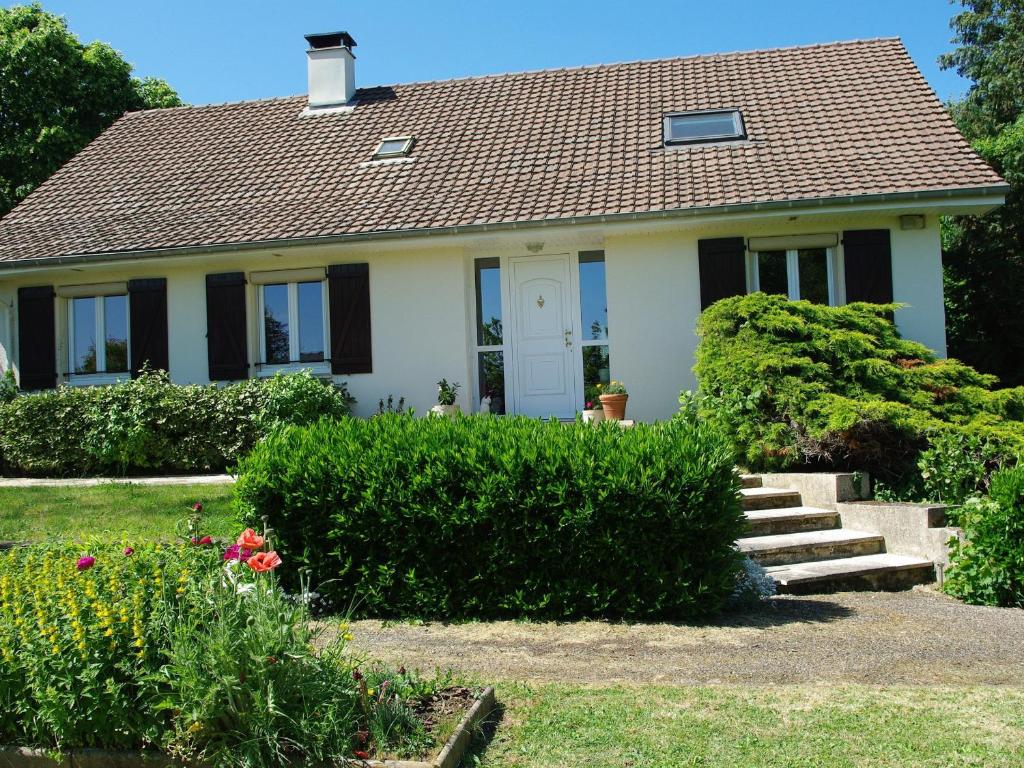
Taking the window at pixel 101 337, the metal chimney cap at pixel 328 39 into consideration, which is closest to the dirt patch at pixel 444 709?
the window at pixel 101 337

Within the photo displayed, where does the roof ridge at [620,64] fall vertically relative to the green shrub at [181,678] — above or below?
above

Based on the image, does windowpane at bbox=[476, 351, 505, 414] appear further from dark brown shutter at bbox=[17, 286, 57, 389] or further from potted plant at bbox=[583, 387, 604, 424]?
dark brown shutter at bbox=[17, 286, 57, 389]

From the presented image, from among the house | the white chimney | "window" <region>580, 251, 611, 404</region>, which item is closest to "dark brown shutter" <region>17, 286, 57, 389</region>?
the house

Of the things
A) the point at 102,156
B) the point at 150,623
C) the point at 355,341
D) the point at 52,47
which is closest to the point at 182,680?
the point at 150,623

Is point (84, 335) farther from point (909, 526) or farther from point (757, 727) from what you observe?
point (757, 727)

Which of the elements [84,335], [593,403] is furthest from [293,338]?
[593,403]

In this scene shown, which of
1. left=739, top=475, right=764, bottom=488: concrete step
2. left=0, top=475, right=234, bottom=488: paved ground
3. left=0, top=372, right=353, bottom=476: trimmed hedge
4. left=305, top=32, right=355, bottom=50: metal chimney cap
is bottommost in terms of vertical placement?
left=739, top=475, right=764, bottom=488: concrete step

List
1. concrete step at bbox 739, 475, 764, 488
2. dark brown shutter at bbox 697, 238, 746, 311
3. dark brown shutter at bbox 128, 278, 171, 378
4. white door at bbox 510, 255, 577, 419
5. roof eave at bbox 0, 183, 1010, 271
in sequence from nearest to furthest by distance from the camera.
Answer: concrete step at bbox 739, 475, 764, 488 < roof eave at bbox 0, 183, 1010, 271 < dark brown shutter at bbox 697, 238, 746, 311 < white door at bbox 510, 255, 577, 419 < dark brown shutter at bbox 128, 278, 171, 378

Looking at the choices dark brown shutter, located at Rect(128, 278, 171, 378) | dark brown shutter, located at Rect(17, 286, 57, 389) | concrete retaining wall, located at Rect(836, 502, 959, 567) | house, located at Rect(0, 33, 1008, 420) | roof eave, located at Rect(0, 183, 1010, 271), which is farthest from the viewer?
dark brown shutter, located at Rect(17, 286, 57, 389)

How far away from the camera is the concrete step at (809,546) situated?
6922 mm

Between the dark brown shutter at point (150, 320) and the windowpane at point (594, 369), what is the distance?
6.13m

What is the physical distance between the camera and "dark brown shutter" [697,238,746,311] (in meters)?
11.1

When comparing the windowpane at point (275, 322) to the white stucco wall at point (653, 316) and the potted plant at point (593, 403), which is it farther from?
the white stucco wall at point (653, 316)

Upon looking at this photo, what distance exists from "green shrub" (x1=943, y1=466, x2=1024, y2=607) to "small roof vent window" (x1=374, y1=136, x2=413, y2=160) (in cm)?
1007
